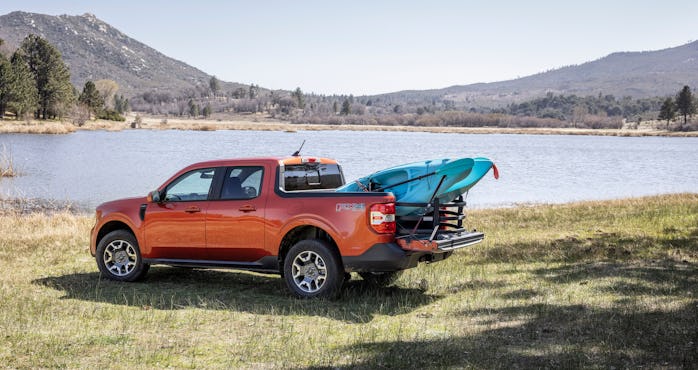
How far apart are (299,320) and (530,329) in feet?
8.35

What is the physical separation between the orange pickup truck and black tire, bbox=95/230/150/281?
15 mm

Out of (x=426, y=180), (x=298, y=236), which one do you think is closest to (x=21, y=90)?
(x=298, y=236)

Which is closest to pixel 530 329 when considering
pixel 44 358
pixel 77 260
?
pixel 44 358

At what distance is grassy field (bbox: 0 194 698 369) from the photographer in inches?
250

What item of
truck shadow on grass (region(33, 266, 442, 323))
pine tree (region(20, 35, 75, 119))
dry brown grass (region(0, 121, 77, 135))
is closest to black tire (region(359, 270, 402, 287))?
truck shadow on grass (region(33, 266, 442, 323))

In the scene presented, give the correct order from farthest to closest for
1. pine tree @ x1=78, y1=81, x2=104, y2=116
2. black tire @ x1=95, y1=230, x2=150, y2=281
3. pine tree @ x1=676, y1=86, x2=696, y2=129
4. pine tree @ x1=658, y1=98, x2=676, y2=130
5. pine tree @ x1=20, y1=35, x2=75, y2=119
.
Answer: pine tree @ x1=658, y1=98, x2=676, y2=130
pine tree @ x1=676, y1=86, x2=696, y2=129
pine tree @ x1=78, y1=81, x2=104, y2=116
pine tree @ x1=20, y1=35, x2=75, y2=119
black tire @ x1=95, y1=230, x2=150, y2=281

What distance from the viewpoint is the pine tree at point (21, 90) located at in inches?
3599

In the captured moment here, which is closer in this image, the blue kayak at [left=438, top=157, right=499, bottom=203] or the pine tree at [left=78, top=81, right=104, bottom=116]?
the blue kayak at [left=438, top=157, right=499, bottom=203]

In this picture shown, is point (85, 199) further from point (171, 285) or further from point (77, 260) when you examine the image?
point (171, 285)

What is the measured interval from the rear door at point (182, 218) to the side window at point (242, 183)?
187 millimetres

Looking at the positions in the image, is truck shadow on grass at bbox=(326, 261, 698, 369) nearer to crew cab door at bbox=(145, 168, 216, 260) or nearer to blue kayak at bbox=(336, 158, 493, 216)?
blue kayak at bbox=(336, 158, 493, 216)

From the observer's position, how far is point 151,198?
10125mm

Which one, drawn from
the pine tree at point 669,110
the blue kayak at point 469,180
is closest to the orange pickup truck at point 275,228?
the blue kayak at point 469,180

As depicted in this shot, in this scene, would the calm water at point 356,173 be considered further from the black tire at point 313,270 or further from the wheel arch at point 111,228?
the black tire at point 313,270
